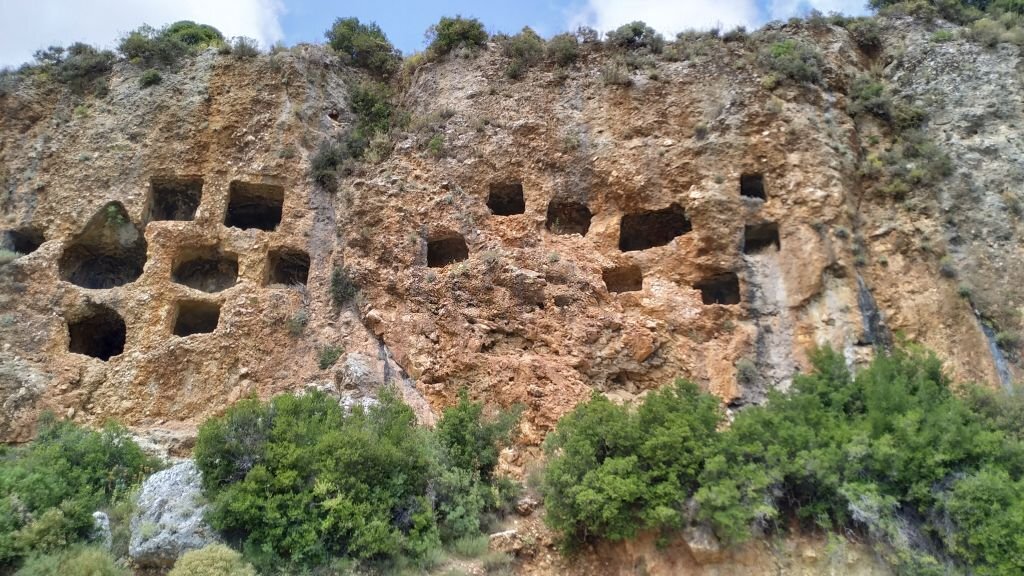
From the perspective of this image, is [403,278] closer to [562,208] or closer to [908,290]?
[562,208]

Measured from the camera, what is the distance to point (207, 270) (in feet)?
47.3

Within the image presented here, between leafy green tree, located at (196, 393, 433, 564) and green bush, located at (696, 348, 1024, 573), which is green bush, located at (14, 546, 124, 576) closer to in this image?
leafy green tree, located at (196, 393, 433, 564)

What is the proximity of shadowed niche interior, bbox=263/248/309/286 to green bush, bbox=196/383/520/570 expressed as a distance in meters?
4.26

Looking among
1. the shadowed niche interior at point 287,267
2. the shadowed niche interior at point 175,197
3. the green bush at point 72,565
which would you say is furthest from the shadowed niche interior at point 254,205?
the green bush at point 72,565

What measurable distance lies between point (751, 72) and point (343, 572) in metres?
11.2

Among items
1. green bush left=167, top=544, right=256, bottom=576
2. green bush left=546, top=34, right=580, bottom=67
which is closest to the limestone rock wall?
green bush left=546, top=34, right=580, bottom=67

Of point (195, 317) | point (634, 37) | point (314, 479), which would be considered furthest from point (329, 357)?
point (634, 37)

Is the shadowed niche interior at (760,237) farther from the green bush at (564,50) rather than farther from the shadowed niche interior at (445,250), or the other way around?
the green bush at (564,50)

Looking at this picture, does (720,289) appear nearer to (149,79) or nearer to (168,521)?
(168,521)

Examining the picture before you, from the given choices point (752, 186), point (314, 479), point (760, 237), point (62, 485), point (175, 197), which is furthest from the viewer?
point (175, 197)

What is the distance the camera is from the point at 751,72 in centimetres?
1423

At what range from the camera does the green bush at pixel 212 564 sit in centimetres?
793

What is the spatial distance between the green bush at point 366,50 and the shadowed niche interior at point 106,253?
21.4ft

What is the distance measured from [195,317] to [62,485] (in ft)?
16.5
